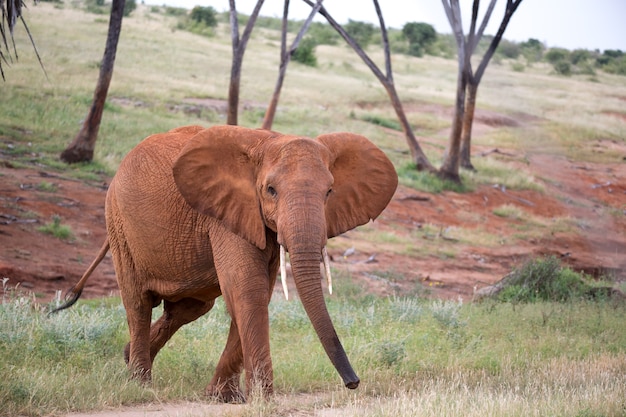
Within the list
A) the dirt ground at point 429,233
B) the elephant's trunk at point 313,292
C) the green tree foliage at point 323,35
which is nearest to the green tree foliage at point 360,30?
the green tree foliage at point 323,35

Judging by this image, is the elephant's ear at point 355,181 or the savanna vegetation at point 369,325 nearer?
the savanna vegetation at point 369,325

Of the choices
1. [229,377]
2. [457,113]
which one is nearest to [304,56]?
[457,113]

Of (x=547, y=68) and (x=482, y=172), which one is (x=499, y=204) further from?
(x=547, y=68)

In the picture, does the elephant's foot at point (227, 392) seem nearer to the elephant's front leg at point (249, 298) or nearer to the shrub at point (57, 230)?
the elephant's front leg at point (249, 298)

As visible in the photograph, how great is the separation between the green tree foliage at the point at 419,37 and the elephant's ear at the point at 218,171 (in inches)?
2013

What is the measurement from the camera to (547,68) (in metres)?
38.0

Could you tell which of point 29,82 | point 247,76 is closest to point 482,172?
point 29,82

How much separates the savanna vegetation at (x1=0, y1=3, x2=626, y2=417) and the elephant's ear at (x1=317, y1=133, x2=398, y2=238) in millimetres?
1128

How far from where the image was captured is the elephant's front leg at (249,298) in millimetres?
6523

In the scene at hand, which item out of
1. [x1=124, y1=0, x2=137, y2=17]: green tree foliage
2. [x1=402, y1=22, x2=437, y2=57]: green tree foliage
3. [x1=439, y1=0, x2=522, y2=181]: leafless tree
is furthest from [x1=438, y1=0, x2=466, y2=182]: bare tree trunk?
[x1=124, y1=0, x2=137, y2=17]: green tree foliage

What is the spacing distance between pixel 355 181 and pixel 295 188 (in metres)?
1.03

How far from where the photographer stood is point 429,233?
756 inches

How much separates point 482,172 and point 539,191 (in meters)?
1.91

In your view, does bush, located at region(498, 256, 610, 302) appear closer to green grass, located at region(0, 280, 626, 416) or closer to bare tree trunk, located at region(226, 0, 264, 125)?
green grass, located at region(0, 280, 626, 416)
